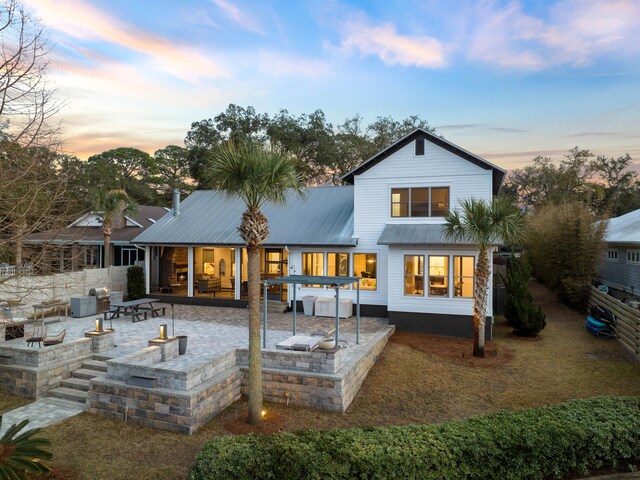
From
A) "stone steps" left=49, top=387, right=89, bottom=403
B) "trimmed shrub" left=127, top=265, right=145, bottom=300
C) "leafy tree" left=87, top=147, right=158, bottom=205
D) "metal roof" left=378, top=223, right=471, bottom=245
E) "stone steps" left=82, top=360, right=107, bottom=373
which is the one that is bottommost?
"stone steps" left=49, top=387, right=89, bottom=403

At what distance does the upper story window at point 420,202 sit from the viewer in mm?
14234

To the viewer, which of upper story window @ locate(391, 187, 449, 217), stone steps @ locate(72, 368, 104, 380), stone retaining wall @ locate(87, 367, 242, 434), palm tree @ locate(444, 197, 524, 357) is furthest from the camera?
upper story window @ locate(391, 187, 449, 217)

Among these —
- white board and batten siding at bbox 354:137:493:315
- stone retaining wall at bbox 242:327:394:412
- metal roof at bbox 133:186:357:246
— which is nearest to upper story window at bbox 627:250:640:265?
white board and batten siding at bbox 354:137:493:315

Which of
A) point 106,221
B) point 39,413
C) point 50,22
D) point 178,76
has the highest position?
point 178,76

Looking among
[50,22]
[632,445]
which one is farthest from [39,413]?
[632,445]

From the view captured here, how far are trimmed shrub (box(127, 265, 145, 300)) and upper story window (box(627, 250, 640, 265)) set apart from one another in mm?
22876

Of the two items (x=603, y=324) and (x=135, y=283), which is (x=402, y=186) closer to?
(x=603, y=324)

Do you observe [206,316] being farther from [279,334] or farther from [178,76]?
[178,76]

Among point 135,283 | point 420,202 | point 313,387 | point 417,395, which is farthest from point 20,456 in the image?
point 135,283

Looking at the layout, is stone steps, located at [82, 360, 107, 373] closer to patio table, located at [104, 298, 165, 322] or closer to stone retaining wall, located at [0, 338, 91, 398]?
stone retaining wall, located at [0, 338, 91, 398]

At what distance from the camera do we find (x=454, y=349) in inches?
466

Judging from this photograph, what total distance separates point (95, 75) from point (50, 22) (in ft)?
20.7

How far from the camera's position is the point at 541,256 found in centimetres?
2175

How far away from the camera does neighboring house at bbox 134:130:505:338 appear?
44.3 feet
